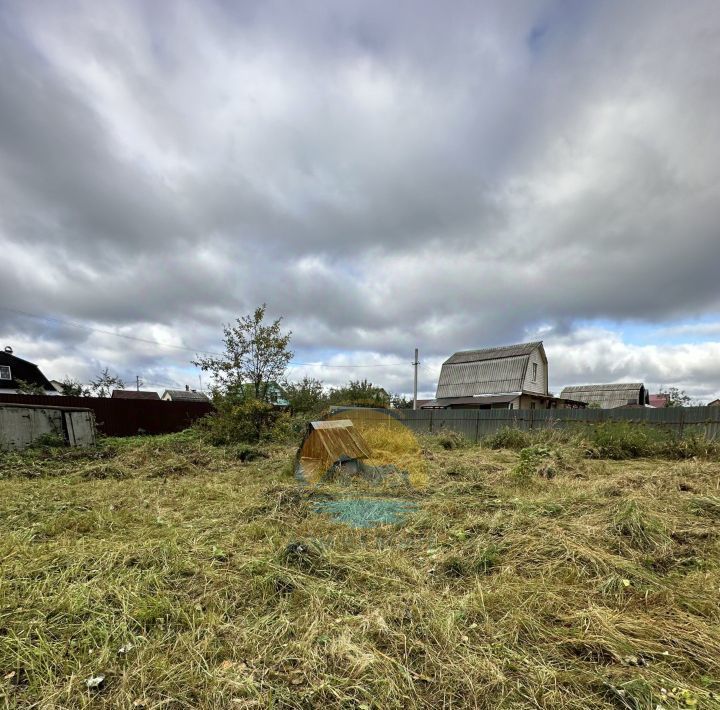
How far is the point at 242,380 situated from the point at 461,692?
35.6ft

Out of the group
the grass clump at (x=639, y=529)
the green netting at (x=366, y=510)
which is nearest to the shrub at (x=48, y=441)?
the green netting at (x=366, y=510)

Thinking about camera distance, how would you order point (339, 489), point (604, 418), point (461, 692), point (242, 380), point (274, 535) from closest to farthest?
1. point (461, 692)
2. point (274, 535)
3. point (339, 489)
4. point (604, 418)
5. point (242, 380)

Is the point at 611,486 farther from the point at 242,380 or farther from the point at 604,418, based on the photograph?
the point at 242,380

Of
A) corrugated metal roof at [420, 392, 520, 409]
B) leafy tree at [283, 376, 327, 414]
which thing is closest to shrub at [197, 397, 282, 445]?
leafy tree at [283, 376, 327, 414]

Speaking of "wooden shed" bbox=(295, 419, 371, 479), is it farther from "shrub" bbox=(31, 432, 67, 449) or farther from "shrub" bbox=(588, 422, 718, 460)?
"shrub" bbox=(31, 432, 67, 449)

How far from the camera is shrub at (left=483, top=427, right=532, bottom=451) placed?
9984 millimetres

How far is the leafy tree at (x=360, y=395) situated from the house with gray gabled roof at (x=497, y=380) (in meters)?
4.98

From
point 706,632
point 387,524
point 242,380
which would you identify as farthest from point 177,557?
point 242,380

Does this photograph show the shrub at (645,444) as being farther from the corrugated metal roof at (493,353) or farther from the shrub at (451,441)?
the corrugated metal roof at (493,353)

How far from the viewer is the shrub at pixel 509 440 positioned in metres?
9.98

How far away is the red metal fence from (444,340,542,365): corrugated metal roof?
631 inches

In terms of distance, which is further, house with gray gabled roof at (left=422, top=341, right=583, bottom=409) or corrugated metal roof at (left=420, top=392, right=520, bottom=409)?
house with gray gabled roof at (left=422, top=341, right=583, bottom=409)

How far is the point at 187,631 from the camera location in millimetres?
2039

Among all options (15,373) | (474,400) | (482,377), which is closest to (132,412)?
(474,400)
